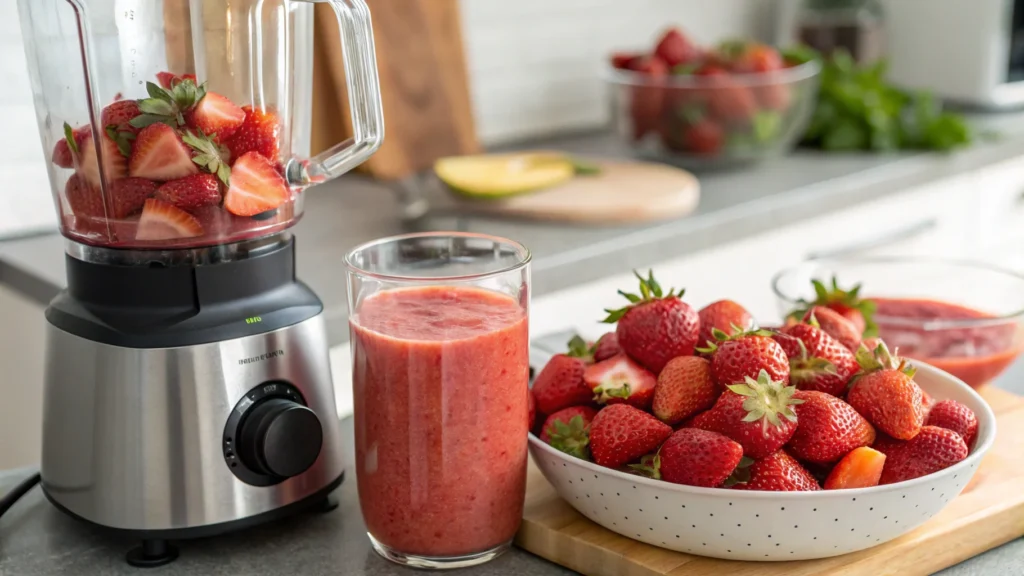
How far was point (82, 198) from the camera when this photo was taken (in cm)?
85

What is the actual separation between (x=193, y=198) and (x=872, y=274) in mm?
919

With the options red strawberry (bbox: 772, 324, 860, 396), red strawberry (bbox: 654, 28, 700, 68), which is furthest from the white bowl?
red strawberry (bbox: 654, 28, 700, 68)

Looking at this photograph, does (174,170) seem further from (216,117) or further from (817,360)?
(817,360)

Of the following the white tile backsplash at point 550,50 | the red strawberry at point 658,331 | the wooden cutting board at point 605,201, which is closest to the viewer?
the red strawberry at point 658,331

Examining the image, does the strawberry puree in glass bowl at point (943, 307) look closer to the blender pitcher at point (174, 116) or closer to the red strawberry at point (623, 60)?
the blender pitcher at point (174, 116)

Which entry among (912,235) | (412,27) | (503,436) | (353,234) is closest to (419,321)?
(503,436)

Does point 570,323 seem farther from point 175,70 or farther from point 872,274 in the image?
point 175,70

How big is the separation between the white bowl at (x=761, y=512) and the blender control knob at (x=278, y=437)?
20cm

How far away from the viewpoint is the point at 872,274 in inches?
56.1

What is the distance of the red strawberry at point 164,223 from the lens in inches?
32.0

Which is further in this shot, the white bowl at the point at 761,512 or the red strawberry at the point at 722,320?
the red strawberry at the point at 722,320

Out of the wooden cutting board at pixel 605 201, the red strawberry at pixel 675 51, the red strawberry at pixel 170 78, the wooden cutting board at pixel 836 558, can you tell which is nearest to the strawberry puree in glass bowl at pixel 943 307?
the wooden cutting board at pixel 836 558

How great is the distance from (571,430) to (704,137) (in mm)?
1256

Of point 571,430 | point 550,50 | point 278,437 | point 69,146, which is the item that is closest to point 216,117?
point 69,146
